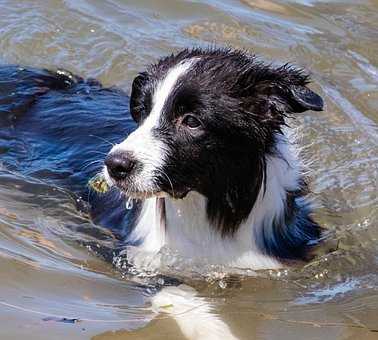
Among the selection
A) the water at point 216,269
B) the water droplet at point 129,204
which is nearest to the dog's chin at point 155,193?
the water at point 216,269

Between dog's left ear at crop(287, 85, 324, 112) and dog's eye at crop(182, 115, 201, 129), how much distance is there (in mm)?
552

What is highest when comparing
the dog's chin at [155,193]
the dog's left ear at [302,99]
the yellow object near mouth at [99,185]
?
the dog's left ear at [302,99]

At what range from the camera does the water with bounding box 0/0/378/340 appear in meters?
4.54

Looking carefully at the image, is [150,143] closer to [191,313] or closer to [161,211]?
[161,211]

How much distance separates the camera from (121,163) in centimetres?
460

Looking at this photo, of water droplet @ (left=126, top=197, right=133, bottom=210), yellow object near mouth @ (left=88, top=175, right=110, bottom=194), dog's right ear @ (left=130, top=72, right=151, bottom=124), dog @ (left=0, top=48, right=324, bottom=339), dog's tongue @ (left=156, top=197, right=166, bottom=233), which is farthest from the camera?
yellow object near mouth @ (left=88, top=175, right=110, bottom=194)

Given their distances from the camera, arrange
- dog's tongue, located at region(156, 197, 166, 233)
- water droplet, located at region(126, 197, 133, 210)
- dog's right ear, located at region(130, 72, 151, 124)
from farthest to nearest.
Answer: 1. water droplet, located at region(126, 197, 133, 210)
2. dog's tongue, located at region(156, 197, 166, 233)
3. dog's right ear, located at region(130, 72, 151, 124)

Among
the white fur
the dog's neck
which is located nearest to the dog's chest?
the dog's neck

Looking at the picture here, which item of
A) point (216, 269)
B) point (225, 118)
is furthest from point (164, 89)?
point (216, 269)

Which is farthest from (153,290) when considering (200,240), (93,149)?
(93,149)

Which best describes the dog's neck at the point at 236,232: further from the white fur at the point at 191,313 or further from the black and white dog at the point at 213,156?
the white fur at the point at 191,313

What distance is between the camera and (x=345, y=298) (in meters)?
5.00

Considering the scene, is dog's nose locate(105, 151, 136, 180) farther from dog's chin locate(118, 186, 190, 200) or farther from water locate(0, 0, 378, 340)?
water locate(0, 0, 378, 340)

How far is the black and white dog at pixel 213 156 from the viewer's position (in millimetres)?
4699
